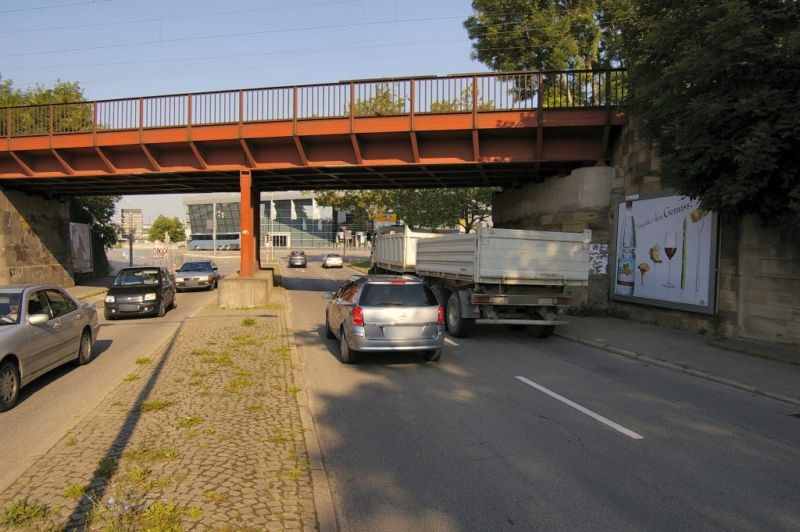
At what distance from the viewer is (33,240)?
25.9 meters

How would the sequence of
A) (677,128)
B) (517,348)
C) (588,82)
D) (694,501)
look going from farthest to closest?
1. (588,82)
2. (517,348)
3. (677,128)
4. (694,501)

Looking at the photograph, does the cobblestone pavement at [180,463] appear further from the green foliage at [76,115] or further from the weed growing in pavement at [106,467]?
the green foliage at [76,115]

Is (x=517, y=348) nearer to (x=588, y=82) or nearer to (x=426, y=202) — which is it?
(x=588, y=82)

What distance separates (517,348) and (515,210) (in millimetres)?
12250

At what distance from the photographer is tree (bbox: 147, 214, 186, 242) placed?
→ 390ft

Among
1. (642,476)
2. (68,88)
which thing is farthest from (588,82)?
(68,88)

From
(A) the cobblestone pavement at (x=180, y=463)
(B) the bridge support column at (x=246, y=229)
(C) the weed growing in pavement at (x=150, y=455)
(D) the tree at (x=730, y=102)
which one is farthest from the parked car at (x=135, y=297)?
(D) the tree at (x=730, y=102)

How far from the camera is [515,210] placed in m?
22.5

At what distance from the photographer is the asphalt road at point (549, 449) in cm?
397

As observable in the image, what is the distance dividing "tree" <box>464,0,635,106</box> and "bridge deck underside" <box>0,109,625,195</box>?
8.28 m

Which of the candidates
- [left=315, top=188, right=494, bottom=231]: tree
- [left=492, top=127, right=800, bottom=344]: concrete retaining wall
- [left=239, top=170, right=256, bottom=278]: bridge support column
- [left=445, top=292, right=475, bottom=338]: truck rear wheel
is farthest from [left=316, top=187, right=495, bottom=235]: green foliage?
[left=445, top=292, right=475, bottom=338]: truck rear wheel

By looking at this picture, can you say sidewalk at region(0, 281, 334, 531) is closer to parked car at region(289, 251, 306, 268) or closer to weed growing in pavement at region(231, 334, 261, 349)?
weed growing in pavement at region(231, 334, 261, 349)

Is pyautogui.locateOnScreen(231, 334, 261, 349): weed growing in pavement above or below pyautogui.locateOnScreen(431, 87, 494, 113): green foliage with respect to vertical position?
below

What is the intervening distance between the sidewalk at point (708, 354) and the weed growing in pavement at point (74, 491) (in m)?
8.18
